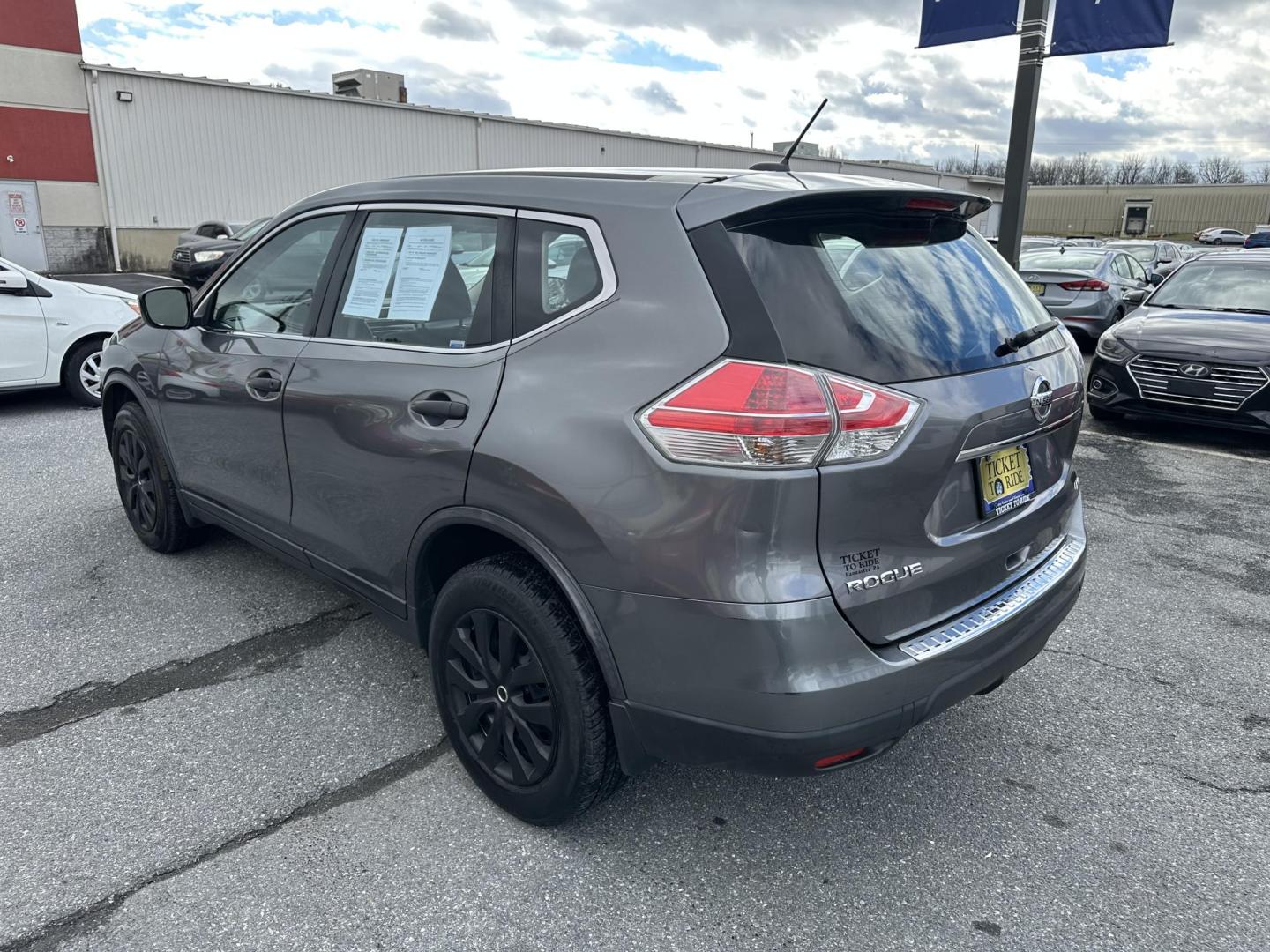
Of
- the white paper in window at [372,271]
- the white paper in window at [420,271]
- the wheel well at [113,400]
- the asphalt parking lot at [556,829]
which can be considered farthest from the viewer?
the wheel well at [113,400]

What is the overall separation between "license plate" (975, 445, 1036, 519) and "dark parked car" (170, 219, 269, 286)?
16.4 metres

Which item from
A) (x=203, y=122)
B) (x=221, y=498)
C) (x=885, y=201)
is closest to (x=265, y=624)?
(x=221, y=498)

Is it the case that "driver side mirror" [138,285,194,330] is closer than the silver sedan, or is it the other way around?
"driver side mirror" [138,285,194,330]

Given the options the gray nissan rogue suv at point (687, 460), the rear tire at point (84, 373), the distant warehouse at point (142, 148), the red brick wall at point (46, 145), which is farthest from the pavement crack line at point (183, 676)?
the red brick wall at point (46, 145)

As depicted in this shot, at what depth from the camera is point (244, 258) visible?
12.1 feet

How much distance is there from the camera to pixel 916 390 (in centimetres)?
219

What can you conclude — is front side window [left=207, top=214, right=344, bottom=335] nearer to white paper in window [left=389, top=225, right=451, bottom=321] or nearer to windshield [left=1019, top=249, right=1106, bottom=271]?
white paper in window [left=389, top=225, right=451, bottom=321]

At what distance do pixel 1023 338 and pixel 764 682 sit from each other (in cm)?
131

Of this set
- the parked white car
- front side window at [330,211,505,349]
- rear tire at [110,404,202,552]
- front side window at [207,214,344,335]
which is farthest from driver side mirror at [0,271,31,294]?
front side window at [330,211,505,349]

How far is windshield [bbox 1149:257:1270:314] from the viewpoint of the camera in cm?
778

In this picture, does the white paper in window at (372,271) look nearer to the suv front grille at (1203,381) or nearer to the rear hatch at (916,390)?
the rear hatch at (916,390)

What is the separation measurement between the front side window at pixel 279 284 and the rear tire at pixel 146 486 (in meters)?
0.84

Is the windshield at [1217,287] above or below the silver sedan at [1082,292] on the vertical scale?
above

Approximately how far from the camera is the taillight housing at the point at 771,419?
2.01 metres
